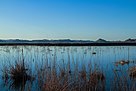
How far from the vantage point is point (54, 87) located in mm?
8070

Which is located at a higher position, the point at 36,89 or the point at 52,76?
the point at 52,76

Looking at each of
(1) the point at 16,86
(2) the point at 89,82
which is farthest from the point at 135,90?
(1) the point at 16,86

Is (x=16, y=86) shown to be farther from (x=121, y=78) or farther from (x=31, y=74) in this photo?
(x=121, y=78)

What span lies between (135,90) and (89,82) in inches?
72.4

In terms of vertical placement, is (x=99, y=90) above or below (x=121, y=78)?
below

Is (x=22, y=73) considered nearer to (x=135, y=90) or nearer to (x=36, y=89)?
(x=36, y=89)

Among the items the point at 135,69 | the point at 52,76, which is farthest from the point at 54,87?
the point at 135,69

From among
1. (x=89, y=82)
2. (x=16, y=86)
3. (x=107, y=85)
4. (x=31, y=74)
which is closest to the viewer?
(x=89, y=82)

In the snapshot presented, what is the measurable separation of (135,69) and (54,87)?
273 inches

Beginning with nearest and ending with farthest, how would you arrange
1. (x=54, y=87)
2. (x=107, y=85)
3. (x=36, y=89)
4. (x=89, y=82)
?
1. (x=54, y=87)
2. (x=89, y=82)
3. (x=36, y=89)
4. (x=107, y=85)

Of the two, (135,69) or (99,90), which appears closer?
(99,90)

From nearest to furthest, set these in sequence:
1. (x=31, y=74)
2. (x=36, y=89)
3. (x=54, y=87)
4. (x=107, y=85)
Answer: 1. (x=54, y=87)
2. (x=36, y=89)
3. (x=107, y=85)
4. (x=31, y=74)

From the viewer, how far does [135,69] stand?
1395 cm

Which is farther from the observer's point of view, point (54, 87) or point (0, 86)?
point (0, 86)
